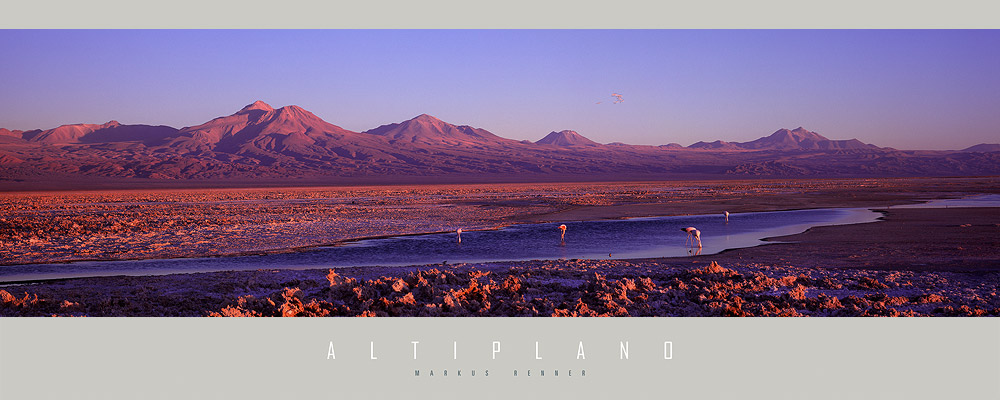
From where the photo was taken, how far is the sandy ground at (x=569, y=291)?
29.7 ft

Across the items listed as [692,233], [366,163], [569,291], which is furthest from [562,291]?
[366,163]

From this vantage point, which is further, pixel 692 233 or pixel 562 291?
pixel 692 233

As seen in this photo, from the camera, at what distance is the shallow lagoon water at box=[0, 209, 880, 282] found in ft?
47.5

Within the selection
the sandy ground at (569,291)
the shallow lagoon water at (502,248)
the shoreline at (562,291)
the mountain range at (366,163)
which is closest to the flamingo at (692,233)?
the shallow lagoon water at (502,248)

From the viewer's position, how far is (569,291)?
33.4ft

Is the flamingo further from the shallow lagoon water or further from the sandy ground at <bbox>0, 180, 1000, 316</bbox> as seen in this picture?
the sandy ground at <bbox>0, 180, 1000, 316</bbox>

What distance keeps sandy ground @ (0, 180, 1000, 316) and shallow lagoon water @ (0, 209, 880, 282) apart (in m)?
1.85

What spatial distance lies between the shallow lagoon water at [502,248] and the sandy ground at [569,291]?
1.85 meters

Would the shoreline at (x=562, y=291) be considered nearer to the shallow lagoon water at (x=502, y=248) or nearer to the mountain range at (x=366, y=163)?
the shallow lagoon water at (x=502, y=248)

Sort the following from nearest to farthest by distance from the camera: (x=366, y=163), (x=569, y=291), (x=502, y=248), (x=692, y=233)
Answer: (x=569, y=291)
(x=502, y=248)
(x=692, y=233)
(x=366, y=163)

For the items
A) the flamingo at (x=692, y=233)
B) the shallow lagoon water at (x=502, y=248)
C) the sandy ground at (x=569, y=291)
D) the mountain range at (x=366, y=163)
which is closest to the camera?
the sandy ground at (x=569, y=291)

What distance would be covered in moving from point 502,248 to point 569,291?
747 centimetres

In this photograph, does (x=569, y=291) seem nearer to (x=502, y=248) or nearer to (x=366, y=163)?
(x=502, y=248)

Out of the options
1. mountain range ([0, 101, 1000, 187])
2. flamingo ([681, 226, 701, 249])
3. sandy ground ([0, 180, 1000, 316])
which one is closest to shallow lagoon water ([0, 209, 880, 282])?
flamingo ([681, 226, 701, 249])
